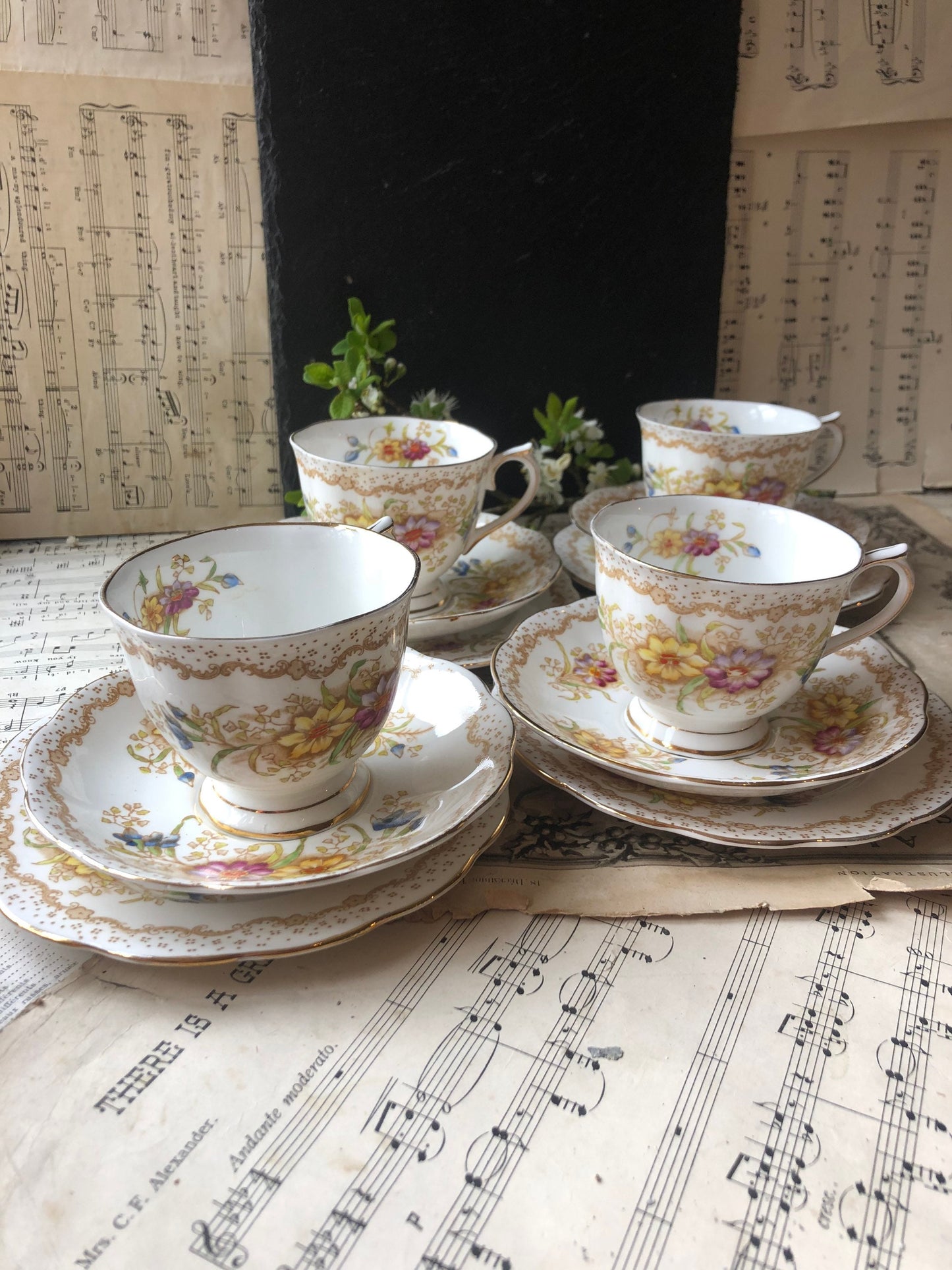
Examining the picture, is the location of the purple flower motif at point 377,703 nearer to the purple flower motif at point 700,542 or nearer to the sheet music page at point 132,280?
the purple flower motif at point 700,542

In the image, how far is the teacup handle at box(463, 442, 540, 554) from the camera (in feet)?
2.90

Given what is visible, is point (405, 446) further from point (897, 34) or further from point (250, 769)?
point (897, 34)

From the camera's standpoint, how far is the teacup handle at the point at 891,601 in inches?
25.2

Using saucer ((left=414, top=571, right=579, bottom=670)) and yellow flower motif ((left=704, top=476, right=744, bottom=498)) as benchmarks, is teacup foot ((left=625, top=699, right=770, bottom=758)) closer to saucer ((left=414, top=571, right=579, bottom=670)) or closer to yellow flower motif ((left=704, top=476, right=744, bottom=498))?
saucer ((left=414, top=571, right=579, bottom=670))

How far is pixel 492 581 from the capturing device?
3.05ft

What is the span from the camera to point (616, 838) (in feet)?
2.03

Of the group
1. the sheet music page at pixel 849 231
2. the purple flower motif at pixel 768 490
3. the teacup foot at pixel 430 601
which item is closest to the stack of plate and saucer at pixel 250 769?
the teacup foot at pixel 430 601

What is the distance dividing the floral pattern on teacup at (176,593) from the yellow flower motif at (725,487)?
0.51 m

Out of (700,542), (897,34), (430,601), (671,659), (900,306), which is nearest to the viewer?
(671,659)

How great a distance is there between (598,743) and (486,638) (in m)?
0.23

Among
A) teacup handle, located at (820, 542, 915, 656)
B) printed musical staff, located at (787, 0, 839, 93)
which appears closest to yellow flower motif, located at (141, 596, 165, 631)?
teacup handle, located at (820, 542, 915, 656)

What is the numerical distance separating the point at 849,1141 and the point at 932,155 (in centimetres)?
114

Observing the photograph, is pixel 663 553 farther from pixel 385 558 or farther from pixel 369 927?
pixel 369 927

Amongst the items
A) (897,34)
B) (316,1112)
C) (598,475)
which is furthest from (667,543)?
(897,34)
